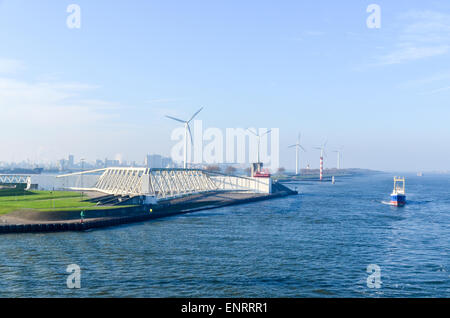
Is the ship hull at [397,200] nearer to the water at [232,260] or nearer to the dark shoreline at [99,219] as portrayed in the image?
the water at [232,260]

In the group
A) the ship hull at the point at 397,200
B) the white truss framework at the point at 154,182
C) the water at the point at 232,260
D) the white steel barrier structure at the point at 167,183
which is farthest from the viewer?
the ship hull at the point at 397,200

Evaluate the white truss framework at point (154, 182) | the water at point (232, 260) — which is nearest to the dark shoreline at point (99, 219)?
the water at point (232, 260)

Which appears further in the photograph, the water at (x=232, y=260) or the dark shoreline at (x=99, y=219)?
the dark shoreline at (x=99, y=219)

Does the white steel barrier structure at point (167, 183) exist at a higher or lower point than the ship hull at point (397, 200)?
higher

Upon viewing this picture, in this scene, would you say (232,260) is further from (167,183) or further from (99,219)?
(167,183)

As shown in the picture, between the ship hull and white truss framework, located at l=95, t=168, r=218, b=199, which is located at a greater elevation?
white truss framework, located at l=95, t=168, r=218, b=199

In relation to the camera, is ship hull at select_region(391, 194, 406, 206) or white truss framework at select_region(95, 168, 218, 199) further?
ship hull at select_region(391, 194, 406, 206)

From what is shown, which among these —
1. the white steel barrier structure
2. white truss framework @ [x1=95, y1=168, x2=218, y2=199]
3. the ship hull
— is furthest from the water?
the ship hull

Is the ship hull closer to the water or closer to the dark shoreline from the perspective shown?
the water
